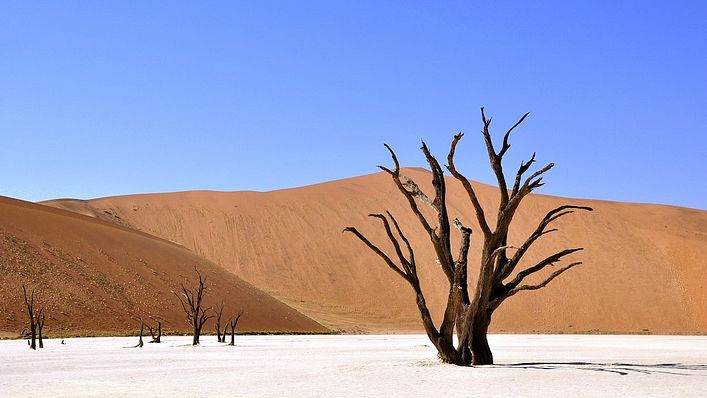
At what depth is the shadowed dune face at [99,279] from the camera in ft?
134

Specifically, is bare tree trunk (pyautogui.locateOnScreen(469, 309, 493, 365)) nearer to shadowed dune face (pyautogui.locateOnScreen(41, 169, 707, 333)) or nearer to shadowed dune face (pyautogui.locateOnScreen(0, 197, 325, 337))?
shadowed dune face (pyautogui.locateOnScreen(0, 197, 325, 337))

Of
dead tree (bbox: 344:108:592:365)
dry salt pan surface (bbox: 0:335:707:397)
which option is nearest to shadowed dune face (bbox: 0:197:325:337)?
dry salt pan surface (bbox: 0:335:707:397)

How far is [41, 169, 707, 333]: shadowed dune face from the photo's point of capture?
196ft

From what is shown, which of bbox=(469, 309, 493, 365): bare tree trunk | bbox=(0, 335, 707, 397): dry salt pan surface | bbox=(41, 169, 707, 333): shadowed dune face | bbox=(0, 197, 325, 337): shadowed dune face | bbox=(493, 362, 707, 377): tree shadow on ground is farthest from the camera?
bbox=(41, 169, 707, 333): shadowed dune face

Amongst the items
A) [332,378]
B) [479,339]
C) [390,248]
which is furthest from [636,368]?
[390,248]

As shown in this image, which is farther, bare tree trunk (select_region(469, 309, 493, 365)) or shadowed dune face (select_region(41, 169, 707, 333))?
shadowed dune face (select_region(41, 169, 707, 333))

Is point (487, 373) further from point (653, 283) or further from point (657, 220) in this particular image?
point (657, 220)

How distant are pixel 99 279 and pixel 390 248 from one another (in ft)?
98.4

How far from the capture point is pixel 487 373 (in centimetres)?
1505

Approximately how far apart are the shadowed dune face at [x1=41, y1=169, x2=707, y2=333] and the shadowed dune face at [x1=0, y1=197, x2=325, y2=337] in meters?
6.82

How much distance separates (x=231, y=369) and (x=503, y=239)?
230 inches

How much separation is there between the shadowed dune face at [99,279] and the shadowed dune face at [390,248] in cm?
682

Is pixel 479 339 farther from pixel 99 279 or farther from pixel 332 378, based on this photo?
pixel 99 279

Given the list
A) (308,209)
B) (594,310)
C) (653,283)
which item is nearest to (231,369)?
(594,310)
